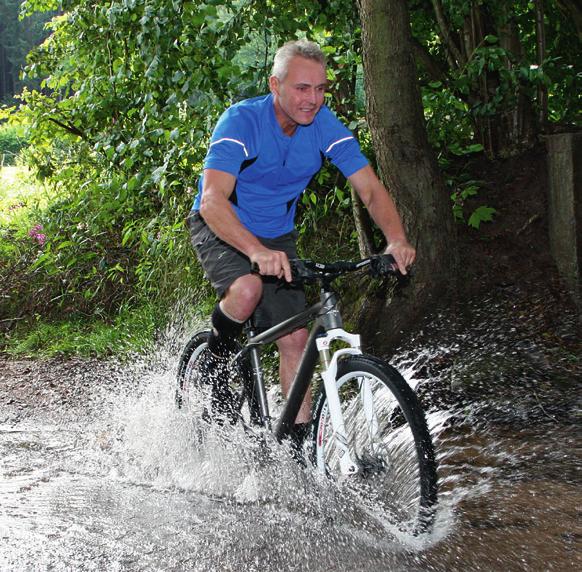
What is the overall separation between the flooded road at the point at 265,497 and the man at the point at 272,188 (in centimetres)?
52

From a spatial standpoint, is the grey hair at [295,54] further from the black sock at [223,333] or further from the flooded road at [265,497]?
the flooded road at [265,497]

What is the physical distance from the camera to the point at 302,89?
3.95m

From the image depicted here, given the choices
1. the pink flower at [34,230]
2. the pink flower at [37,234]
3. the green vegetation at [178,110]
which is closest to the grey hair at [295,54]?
the green vegetation at [178,110]

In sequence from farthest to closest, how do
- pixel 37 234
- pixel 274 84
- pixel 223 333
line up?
pixel 37 234 → pixel 223 333 → pixel 274 84

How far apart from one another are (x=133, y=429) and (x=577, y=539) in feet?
9.90

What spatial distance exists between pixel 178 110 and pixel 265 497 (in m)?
3.35

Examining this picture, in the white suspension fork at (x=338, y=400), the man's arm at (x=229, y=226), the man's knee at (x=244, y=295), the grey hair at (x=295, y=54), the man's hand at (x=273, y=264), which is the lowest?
the white suspension fork at (x=338, y=400)

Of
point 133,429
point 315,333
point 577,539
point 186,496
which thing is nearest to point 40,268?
point 133,429

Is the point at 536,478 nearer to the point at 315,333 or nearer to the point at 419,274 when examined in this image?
the point at 315,333

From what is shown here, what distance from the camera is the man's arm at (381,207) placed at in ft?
12.7

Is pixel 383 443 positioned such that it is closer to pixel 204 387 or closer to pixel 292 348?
pixel 292 348

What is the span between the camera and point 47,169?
8766mm

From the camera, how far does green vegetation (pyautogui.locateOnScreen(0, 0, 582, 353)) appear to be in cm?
626

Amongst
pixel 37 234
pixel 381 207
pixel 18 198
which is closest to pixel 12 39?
pixel 18 198
